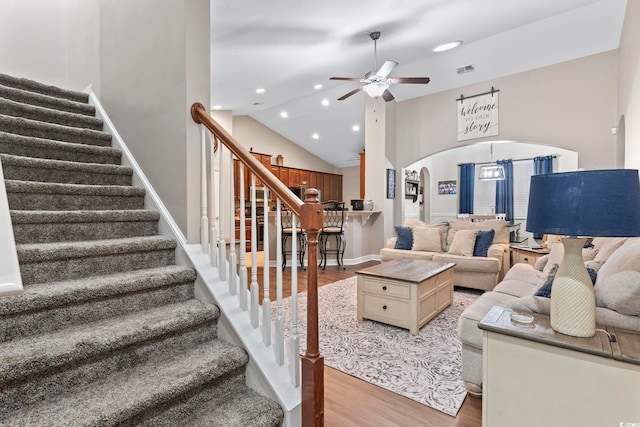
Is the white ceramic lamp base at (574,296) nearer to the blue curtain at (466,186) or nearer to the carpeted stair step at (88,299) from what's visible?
the carpeted stair step at (88,299)

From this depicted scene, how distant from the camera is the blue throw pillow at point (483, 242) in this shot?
444 cm

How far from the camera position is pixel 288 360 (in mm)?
1603

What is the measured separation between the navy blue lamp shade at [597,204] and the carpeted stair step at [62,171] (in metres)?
2.59

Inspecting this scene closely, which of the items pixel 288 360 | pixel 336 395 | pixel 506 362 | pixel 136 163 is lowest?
pixel 336 395

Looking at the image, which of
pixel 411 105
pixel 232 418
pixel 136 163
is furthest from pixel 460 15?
pixel 232 418

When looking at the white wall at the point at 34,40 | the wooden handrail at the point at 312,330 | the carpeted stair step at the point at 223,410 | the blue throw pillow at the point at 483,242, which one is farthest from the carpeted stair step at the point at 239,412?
the white wall at the point at 34,40

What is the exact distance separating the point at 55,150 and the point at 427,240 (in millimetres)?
4460

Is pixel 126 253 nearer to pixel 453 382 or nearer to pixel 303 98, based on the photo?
pixel 453 382

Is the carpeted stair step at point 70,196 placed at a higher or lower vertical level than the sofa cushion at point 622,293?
higher

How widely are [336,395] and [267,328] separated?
71 cm

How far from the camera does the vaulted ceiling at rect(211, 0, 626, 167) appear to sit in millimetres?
3756

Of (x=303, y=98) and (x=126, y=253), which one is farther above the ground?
(x=303, y=98)

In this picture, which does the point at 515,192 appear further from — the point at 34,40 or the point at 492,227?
the point at 34,40

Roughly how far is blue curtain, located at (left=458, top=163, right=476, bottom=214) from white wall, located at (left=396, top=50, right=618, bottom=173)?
112 inches
